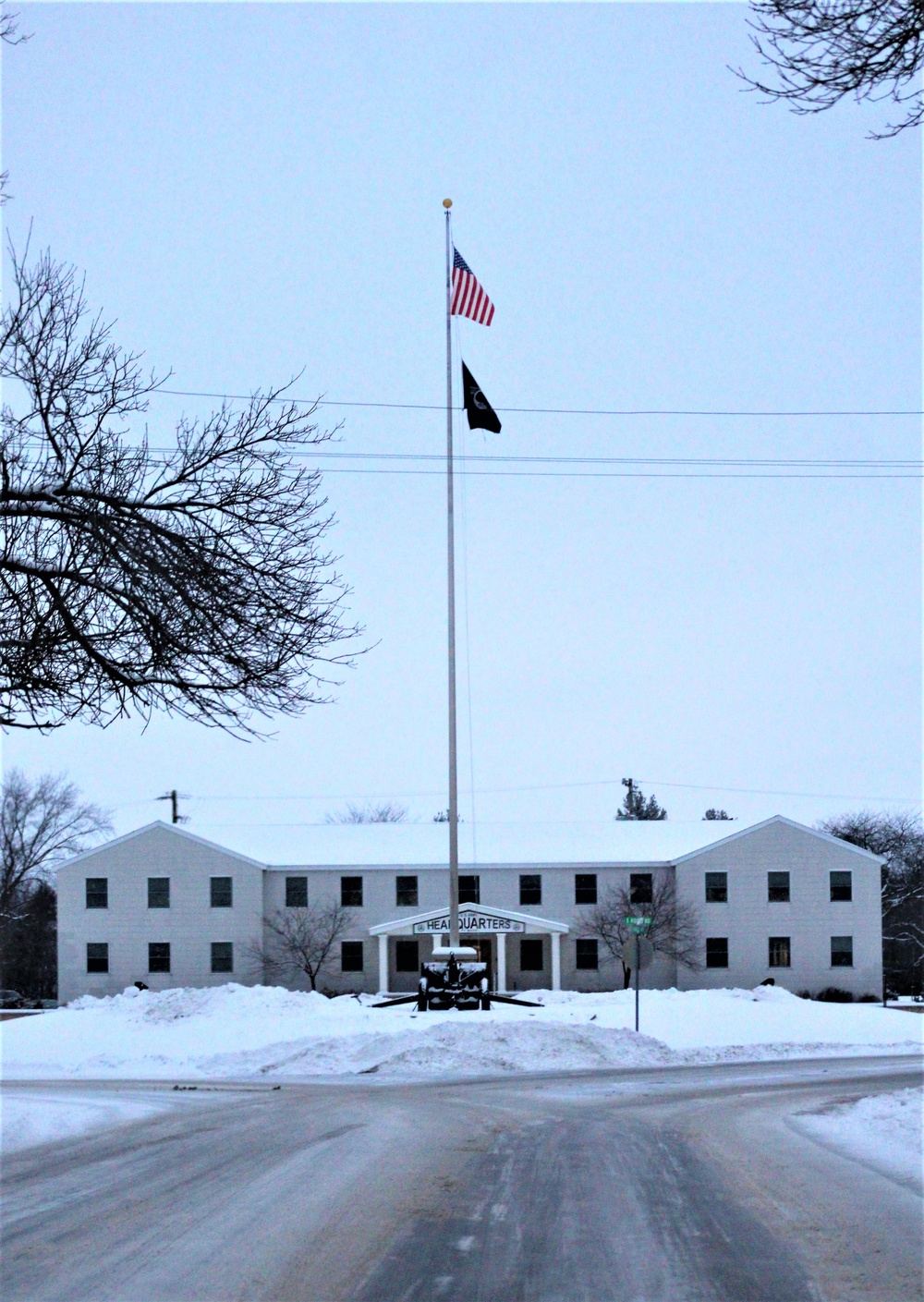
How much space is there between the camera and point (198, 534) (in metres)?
11.7

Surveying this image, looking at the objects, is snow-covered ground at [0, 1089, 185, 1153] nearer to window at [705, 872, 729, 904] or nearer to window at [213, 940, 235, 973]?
window at [213, 940, 235, 973]

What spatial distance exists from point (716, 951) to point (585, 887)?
5691mm

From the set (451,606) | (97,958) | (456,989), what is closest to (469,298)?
(451,606)

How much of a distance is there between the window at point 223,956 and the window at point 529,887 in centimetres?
1161

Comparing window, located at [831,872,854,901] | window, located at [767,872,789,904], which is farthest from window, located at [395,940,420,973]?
window, located at [831,872,854,901]

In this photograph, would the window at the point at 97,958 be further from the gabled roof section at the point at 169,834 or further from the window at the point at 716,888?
the window at the point at 716,888

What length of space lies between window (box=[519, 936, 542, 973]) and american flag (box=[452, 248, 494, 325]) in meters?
29.6

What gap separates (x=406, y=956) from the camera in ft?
182

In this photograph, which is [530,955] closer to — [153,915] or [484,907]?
[484,907]

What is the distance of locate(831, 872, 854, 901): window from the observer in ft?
180

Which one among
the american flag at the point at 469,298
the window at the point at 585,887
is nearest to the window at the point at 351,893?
the window at the point at 585,887

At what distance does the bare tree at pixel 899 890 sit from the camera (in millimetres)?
77250

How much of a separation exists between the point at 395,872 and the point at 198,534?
150ft

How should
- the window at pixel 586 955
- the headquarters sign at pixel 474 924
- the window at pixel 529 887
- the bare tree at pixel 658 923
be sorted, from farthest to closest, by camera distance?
the window at pixel 529 887
the window at pixel 586 955
the bare tree at pixel 658 923
the headquarters sign at pixel 474 924
